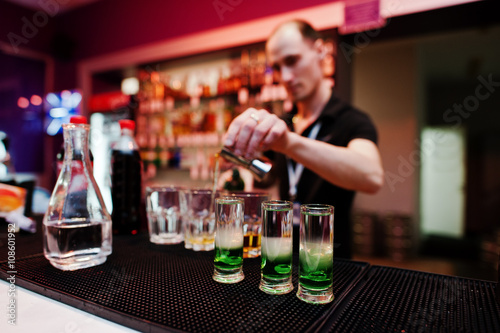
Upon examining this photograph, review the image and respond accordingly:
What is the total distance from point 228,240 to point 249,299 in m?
0.15

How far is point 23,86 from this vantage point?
14.0 ft

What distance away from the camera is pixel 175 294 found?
26.8 inches

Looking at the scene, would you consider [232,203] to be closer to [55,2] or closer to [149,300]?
[149,300]

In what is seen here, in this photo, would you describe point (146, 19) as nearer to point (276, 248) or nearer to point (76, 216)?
point (76, 216)

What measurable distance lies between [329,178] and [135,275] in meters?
0.82

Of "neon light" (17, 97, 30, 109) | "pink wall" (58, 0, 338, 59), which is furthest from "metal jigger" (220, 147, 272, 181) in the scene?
"neon light" (17, 97, 30, 109)

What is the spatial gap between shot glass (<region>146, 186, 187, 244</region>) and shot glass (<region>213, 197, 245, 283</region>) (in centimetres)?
33

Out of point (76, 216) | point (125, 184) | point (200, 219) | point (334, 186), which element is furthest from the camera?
point (334, 186)

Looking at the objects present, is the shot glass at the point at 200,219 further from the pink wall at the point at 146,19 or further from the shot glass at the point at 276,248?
the pink wall at the point at 146,19

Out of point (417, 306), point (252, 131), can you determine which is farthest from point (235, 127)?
point (417, 306)

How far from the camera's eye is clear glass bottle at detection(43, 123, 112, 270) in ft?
2.78

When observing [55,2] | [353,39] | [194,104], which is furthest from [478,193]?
[55,2]

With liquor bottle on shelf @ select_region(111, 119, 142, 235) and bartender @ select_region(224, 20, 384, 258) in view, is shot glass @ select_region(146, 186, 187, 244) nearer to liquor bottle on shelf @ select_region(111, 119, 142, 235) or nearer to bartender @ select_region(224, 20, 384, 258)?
liquor bottle on shelf @ select_region(111, 119, 142, 235)

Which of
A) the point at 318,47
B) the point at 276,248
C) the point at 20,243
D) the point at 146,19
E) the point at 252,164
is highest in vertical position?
the point at 146,19
